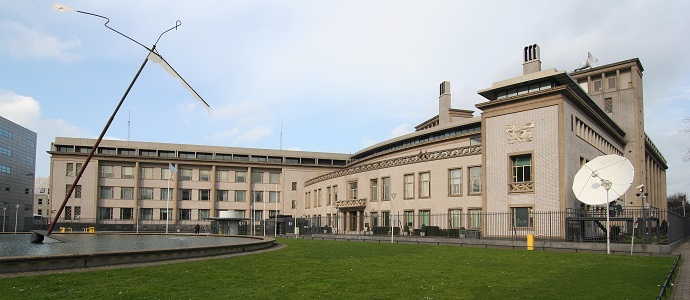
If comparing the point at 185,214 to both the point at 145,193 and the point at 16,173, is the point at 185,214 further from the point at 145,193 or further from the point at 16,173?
the point at 16,173

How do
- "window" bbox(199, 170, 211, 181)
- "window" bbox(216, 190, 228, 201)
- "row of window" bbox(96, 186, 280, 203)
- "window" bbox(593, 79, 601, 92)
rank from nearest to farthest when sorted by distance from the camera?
1. "window" bbox(593, 79, 601, 92)
2. "row of window" bbox(96, 186, 280, 203)
3. "window" bbox(199, 170, 211, 181)
4. "window" bbox(216, 190, 228, 201)

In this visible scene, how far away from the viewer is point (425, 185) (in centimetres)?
5738

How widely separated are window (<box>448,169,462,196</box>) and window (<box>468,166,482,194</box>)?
1.73 meters

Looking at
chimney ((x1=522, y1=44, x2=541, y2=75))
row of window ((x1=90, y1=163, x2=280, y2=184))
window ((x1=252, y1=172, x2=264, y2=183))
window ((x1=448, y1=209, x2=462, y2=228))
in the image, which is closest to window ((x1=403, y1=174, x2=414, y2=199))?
window ((x1=448, y1=209, x2=462, y2=228))

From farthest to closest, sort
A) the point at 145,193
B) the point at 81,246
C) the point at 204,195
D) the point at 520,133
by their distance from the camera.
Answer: the point at 204,195 < the point at 145,193 < the point at 520,133 < the point at 81,246

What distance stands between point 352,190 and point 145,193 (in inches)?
1604

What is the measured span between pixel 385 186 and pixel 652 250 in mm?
35547

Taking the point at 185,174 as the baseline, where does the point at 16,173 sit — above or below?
above

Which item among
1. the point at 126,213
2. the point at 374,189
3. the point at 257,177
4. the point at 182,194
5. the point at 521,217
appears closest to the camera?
the point at 521,217

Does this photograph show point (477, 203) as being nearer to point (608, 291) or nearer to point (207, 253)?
point (207, 253)

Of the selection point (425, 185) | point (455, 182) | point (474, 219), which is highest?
point (455, 182)

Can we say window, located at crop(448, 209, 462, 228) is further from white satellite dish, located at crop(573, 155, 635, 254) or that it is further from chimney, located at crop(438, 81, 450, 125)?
chimney, located at crop(438, 81, 450, 125)

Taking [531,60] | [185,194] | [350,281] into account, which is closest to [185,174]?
[185,194]

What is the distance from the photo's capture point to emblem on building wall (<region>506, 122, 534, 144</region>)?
4344cm
